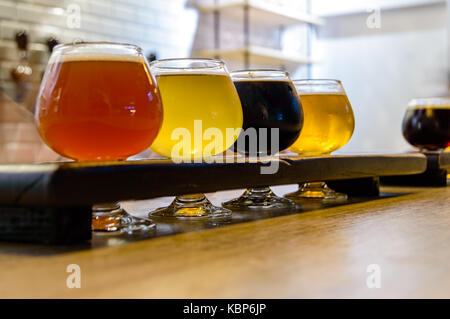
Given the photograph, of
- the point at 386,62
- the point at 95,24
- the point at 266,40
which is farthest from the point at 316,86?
the point at 386,62

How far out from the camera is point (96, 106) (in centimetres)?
73

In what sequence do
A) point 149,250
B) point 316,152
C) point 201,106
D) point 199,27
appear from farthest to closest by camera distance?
1. point 199,27
2. point 316,152
3. point 201,106
4. point 149,250

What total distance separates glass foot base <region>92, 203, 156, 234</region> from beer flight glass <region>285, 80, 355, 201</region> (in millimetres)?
447

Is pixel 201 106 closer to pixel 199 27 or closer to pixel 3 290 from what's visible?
pixel 3 290

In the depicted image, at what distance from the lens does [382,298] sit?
0.42 meters

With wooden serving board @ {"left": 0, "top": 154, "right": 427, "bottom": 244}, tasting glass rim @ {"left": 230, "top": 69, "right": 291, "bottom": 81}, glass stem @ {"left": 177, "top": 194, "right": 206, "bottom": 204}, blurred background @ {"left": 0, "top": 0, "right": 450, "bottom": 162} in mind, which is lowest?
glass stem @ {"left": 177, "top": 194, "right": 206, "bottom": 204}

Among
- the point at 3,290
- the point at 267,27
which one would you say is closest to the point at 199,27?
the point at 267,27

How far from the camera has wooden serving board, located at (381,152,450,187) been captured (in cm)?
134

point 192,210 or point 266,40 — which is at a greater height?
point 266,40

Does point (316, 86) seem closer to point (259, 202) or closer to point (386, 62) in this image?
point (259, 202)

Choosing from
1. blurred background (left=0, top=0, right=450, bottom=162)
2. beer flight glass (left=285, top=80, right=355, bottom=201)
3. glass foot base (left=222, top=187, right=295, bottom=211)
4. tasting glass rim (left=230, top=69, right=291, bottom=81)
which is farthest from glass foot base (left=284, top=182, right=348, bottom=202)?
blurred background (left=0, top=0, right=450, bottom=162)

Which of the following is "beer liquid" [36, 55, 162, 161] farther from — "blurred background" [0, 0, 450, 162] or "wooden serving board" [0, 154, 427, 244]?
"blurred background" [0, 0, 450, 162]

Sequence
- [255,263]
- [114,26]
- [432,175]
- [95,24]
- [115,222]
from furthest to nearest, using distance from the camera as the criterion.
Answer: [114,26]
[95,24]
[432,175]
[115,222]
[255,263]
